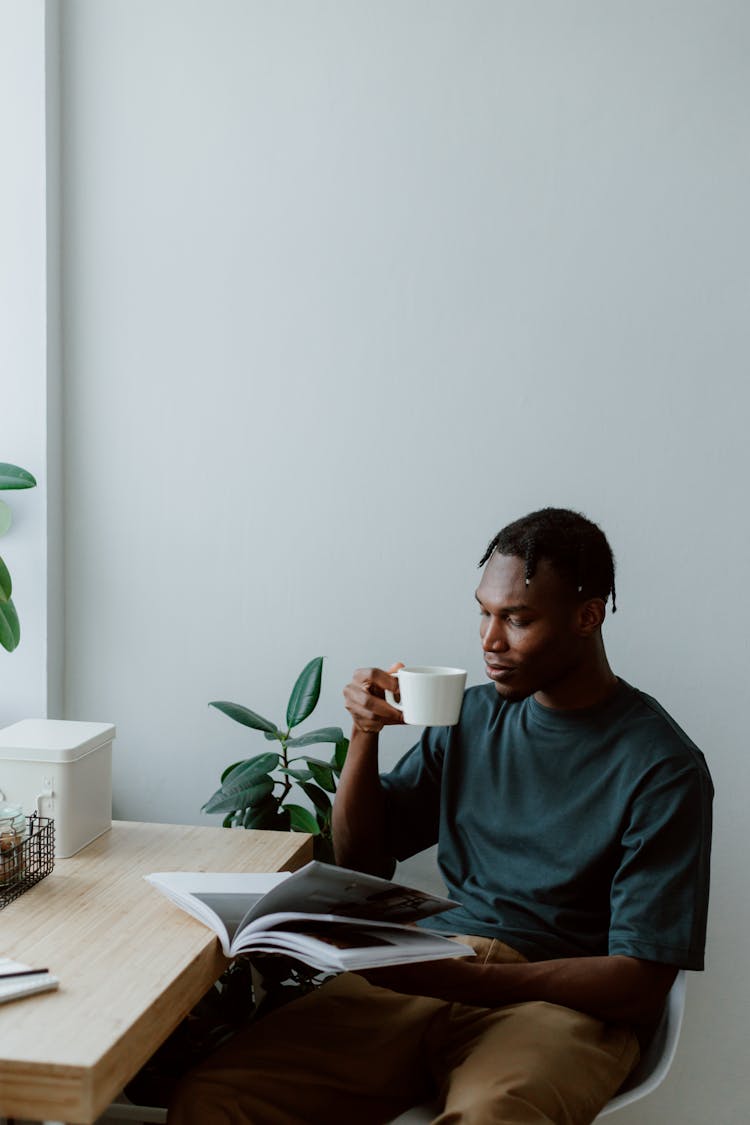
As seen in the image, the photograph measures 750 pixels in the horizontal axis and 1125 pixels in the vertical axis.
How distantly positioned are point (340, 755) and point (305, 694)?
0.43ft

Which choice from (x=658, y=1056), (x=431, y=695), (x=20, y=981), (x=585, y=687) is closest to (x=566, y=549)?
(x=585, y=687)

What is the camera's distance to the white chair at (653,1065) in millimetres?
1412

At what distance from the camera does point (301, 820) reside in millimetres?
2045

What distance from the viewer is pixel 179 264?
87.6 inches

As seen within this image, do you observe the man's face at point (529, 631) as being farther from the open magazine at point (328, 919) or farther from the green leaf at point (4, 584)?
the green leaf at point (4, 584)

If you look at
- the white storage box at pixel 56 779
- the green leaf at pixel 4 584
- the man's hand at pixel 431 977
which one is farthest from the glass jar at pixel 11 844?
the green leaf at pixel 4 584

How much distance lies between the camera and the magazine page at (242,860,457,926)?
128 cm

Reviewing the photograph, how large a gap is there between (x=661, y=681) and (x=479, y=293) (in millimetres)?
810

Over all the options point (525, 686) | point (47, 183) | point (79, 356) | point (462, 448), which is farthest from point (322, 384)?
point (525, 686)

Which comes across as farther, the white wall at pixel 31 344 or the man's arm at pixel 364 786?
the white wall at pixel 31 344

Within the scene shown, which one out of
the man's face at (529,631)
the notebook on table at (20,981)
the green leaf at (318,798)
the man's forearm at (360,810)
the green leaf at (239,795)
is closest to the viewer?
the notebook on table at (20,981)

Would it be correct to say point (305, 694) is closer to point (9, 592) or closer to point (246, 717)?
point (246, 717)

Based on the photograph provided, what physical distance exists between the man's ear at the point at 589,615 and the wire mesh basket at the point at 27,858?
2.62 ft

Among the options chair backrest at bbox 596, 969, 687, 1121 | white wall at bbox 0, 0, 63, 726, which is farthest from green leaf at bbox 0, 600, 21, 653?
chair backrest at bbox 596, 969, 687, 1121
